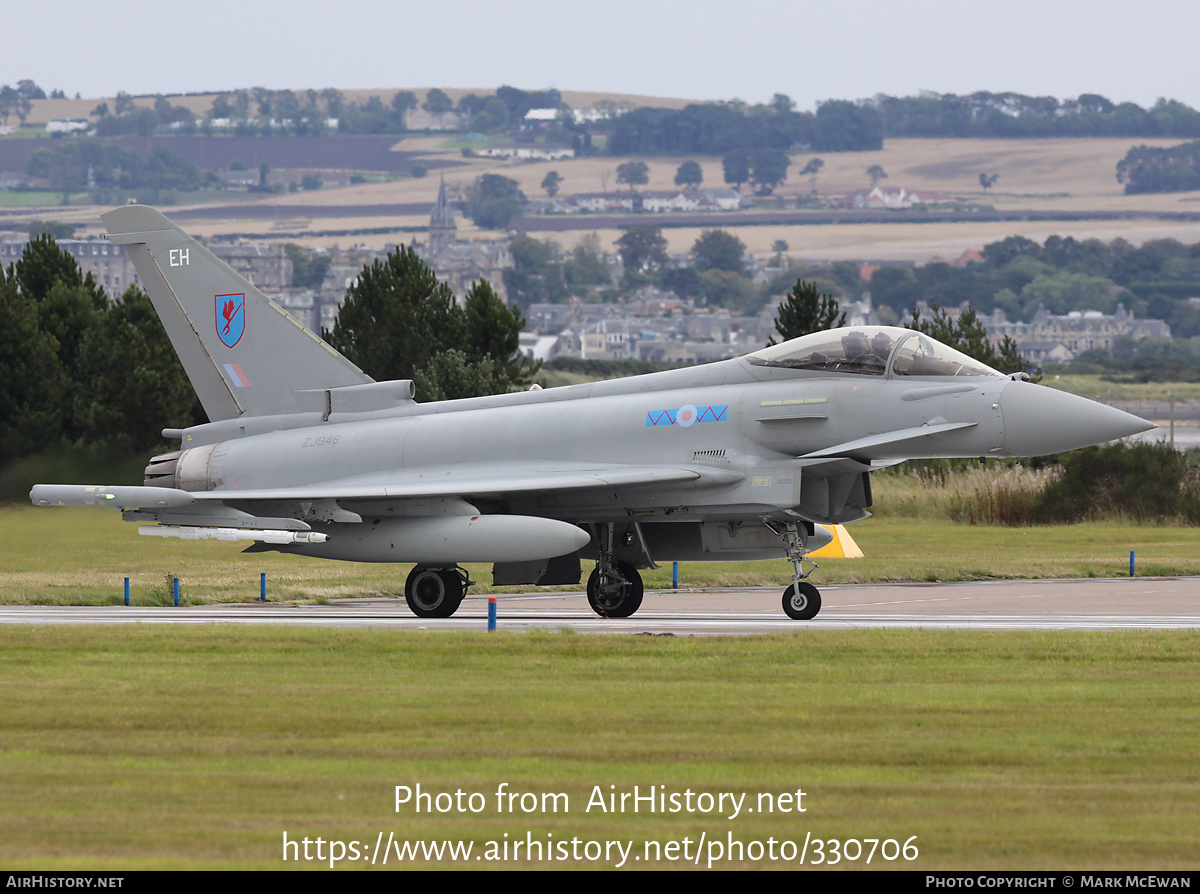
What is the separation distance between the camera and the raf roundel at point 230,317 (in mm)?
20766

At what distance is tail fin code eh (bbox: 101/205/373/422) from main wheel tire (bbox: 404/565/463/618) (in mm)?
2964

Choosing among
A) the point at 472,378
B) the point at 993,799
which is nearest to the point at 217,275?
the point at 993,799

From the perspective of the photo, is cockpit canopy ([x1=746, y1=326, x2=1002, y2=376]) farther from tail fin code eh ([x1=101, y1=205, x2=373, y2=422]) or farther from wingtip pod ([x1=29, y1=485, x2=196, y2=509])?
wingtip pod ([x1=29, y1=485, x2=196, y2=509])

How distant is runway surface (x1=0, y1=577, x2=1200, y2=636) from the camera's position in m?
17.2

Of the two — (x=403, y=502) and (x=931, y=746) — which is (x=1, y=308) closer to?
(x=403, y=502)

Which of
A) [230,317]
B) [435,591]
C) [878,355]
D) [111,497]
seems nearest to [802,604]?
[878,355]

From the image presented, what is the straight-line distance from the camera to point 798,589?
17828mm

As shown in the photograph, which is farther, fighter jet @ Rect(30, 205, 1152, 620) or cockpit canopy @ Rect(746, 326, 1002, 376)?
cockpit canopy @ Rect(746, 326, 1002, 376)

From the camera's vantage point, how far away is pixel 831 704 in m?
10.9

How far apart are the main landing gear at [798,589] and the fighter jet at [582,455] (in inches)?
0.9

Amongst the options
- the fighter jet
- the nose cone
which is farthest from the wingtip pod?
the nose cone

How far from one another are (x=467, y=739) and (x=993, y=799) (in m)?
3.25

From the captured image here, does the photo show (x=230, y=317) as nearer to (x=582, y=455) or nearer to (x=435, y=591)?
(x=435, y=591)

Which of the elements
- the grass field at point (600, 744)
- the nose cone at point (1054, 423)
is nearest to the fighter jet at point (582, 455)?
the nose cone at point (1054, 423)
